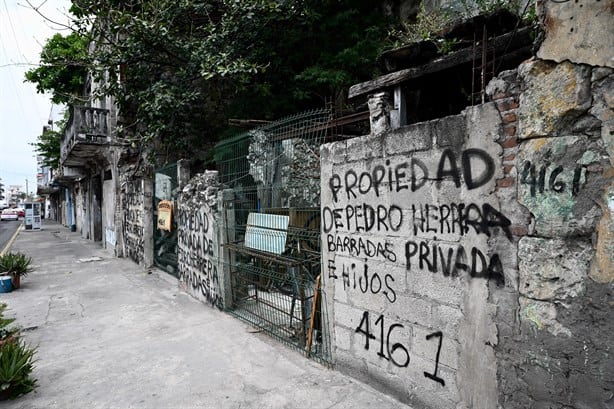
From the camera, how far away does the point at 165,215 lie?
29.4ft

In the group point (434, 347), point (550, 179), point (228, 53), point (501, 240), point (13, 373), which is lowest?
point (13, 373)

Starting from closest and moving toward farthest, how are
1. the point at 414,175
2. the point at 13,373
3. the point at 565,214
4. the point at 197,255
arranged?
the point at 565,214, the point at 414,175, the point at 13,373, the point at 197,255

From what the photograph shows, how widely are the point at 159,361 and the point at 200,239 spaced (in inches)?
108

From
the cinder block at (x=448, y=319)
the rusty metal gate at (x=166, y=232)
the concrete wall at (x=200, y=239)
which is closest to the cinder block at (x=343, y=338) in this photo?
the cinder block at (x=448, y=319)

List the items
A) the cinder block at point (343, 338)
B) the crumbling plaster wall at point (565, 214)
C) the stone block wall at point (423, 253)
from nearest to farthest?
the crumbling plaster wall at point (565, 214) → the stone block wall at point (423, 253) → the cinder block at point (343, 338)

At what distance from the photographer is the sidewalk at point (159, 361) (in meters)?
3.44

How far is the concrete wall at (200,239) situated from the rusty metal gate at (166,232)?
120 cm

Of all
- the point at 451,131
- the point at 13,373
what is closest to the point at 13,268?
the point at 13,373

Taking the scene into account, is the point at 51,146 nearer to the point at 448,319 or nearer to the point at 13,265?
the point at 13,265

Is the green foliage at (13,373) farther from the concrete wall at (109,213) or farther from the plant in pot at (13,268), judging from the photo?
the concrete wall at (109,213)

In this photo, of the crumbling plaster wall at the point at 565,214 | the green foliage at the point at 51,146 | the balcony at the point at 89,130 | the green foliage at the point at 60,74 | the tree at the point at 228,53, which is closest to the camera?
the crumbling plaster wall at the point at 565,214

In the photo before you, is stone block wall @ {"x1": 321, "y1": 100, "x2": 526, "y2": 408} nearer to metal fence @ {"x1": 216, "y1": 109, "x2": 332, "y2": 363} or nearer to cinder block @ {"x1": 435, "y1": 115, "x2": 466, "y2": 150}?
cinder block @ {"x1": 435, "y1": 115, "x2": 466, "y2": 150}

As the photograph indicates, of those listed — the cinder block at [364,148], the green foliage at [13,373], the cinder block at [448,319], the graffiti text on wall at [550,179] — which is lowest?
the green foliage at [13,373]

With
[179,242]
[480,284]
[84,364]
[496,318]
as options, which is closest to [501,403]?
[496,318]
